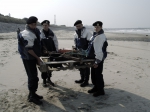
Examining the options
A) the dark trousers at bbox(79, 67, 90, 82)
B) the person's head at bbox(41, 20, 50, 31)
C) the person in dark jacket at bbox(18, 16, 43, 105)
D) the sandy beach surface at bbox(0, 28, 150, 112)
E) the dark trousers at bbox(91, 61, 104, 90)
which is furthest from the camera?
the dark trousers at bbox(79, 67, 90, 82)

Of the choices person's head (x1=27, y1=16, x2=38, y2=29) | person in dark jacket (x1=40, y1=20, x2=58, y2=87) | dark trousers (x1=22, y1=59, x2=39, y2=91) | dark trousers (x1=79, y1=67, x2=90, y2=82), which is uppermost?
person's head (x1=27, y1=16, x2=38, y2=29)

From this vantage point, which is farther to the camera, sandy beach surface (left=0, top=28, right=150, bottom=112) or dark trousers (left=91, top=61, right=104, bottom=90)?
dark trousers (left=91, top=61, right=104, bottom=90)

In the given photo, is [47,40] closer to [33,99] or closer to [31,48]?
[31,48]

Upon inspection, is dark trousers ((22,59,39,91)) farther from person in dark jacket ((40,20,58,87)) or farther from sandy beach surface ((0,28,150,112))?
person in dark jacket ((40,20,58,87))

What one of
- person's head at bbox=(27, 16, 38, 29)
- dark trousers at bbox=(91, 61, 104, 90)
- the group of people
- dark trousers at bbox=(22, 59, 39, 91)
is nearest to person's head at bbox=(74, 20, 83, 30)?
the group of people

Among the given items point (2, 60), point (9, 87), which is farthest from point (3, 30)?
point (9, 87)

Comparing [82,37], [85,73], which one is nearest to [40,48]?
[82,37]

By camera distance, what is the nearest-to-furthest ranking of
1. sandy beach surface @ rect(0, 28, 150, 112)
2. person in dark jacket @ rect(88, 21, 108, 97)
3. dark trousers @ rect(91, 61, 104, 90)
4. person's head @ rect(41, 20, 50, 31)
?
1. sandy beach surface @ rect(0, 28, 150, 112)
2. person in dark jacket @ rect(88, 21, 108, 97)
3. dark trousers @ rect(91, 61, 104, 90)
4. person's head @ rect(41, 20, 50, 31)

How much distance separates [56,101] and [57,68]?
3.36 ft

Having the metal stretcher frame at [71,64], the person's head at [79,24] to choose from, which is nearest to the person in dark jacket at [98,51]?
the metal stretcher frame at [71,64]

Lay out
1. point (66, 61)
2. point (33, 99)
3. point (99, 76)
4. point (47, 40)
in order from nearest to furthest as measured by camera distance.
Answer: point (66, 61)
point (33, 99)
point (99, 76)
point (47, 40)

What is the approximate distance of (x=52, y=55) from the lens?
4410mm

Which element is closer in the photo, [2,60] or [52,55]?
[52,55]

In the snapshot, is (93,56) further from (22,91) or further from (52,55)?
(22,91)
